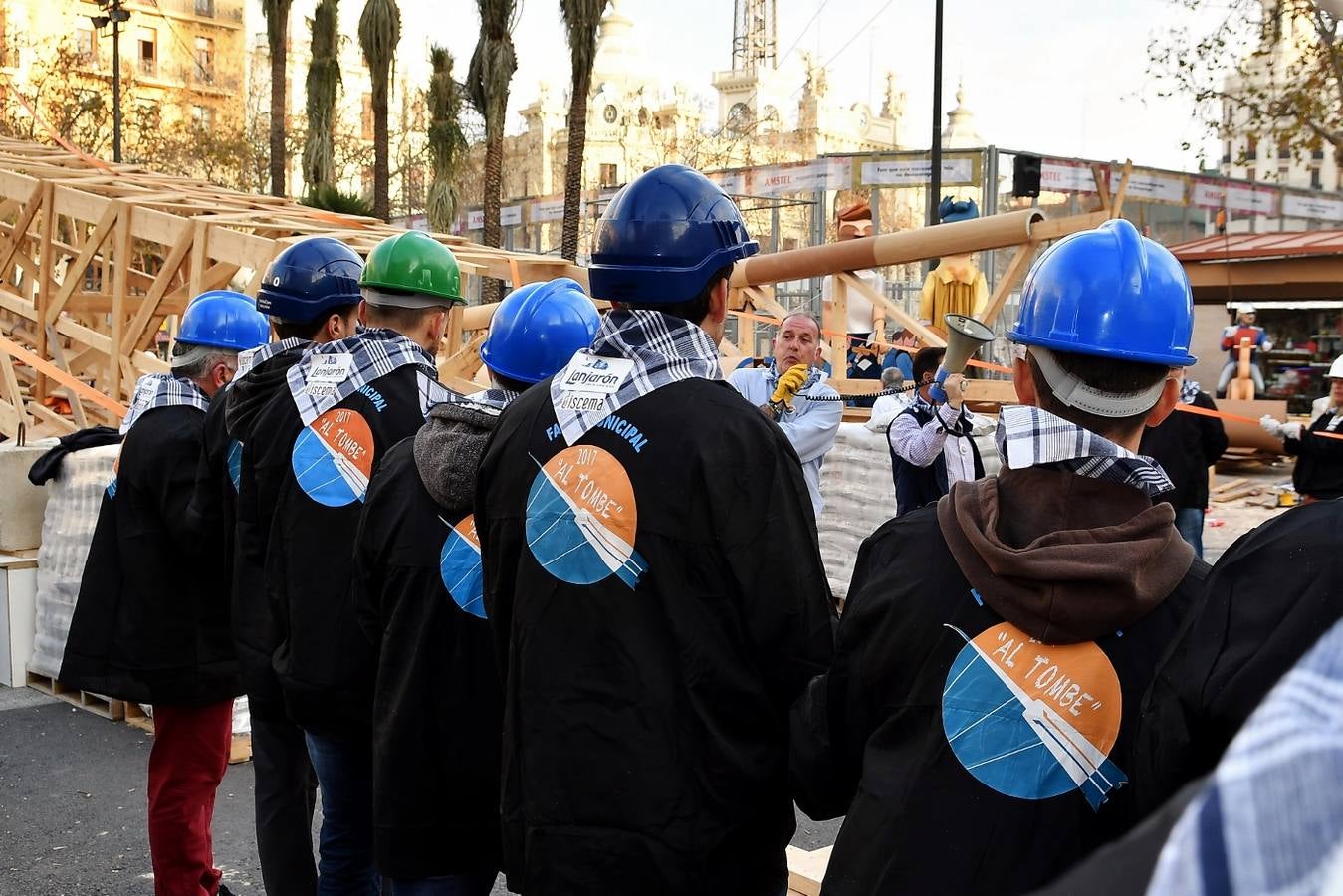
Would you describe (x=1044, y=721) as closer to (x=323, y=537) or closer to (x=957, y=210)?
(x=323, y=537)

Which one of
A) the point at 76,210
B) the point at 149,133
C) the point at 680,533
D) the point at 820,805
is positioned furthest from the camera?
the point at 149,133

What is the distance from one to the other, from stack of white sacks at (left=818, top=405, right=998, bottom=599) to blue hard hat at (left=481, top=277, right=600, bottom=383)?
565 cm

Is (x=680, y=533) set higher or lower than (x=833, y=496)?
higher

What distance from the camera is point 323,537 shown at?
→ 132 inches

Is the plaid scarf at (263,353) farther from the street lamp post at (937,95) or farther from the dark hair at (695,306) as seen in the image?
the street lamp post at (937,95)

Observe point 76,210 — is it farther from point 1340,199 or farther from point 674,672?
point 1340,199

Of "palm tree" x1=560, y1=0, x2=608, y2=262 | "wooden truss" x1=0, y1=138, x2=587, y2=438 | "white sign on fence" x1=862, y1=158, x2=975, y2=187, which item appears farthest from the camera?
"palm tree" x1=560, y1=0, x2=608, y2=262

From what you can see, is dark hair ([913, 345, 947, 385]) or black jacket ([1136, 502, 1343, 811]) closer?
black jacket ([1136, 502, 1343, 811])

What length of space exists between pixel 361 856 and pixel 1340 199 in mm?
28590

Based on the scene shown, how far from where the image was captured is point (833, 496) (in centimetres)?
916

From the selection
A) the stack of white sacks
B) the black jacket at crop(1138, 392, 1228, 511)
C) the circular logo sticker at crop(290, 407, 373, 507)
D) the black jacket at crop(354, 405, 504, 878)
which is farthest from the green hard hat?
the black jacket at crop(1138, 392, 1228, 511)

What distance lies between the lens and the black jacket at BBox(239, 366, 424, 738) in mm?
3277

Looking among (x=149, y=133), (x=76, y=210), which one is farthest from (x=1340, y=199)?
(x=149, y=133)

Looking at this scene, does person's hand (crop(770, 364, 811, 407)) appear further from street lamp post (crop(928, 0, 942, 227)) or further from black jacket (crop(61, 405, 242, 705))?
street lamp post (crop(928, 0, 942, 227))
